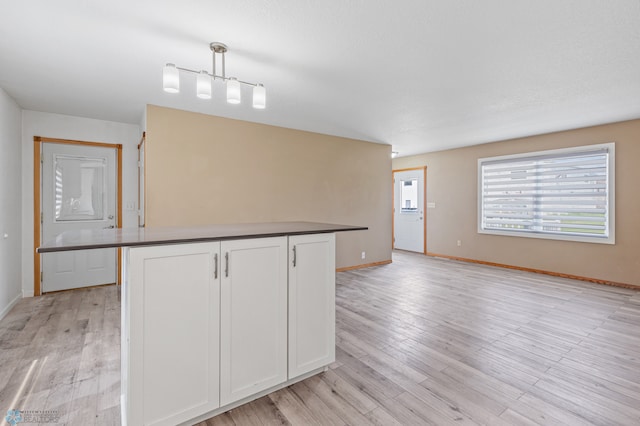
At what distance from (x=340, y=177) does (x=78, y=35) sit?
3.89 metres

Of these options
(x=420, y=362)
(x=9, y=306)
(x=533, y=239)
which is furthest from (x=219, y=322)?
(x=533, y=239)

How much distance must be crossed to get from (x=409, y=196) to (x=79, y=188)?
6445 mm

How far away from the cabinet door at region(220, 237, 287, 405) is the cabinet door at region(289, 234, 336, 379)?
2.8 inches

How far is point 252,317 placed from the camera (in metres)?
1.84

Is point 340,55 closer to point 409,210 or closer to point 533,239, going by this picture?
point 533,239

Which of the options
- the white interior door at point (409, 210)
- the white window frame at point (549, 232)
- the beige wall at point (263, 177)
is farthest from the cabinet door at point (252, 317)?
the white interior door at point (409, 210)

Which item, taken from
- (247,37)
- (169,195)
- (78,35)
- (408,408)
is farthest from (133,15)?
(408,408)

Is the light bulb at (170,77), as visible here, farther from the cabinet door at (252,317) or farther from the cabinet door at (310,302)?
the cabinet door at (310,302)

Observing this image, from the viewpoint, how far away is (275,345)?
194 cm

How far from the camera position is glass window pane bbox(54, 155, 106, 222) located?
13.6 feet

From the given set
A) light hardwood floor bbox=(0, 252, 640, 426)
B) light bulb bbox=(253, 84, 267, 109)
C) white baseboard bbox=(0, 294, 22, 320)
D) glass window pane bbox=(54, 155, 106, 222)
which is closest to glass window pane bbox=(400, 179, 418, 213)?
light hardwood floor bbox=(0, 252, 640, 426)

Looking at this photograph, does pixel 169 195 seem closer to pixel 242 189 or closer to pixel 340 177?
pixel 242 189

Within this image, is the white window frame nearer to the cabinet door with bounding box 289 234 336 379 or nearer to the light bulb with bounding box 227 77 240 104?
the cabinet door with bounding box 289 234 336 379

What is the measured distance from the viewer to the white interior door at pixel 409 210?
7.25 m
